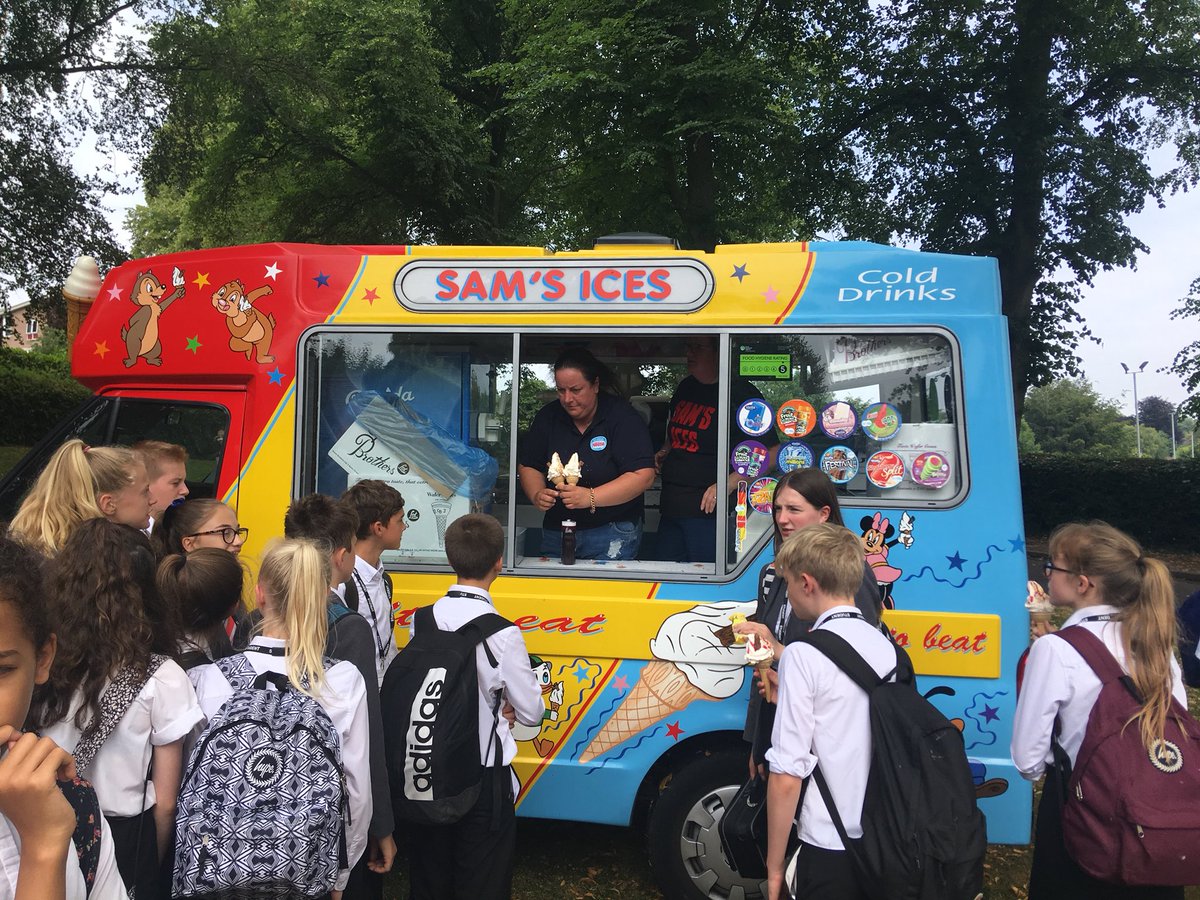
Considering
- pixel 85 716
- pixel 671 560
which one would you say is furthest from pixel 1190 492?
pixel 85 716

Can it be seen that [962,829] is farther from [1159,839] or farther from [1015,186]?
[1015,186]

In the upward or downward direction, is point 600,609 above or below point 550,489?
below

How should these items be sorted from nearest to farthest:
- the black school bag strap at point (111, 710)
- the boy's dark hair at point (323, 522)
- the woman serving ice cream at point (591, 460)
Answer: the black school bag strap at point (111, 710) → the boy's dark hair at point (323, 522) → the woman serving ice cream at point (591, 460)

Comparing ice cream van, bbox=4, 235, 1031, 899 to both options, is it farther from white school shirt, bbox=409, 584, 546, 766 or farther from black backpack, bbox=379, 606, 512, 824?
black backpack, bbox=379, 606, 512, 824

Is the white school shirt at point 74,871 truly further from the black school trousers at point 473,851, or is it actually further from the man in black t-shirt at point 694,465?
the man in black t-shirt at point 694,465

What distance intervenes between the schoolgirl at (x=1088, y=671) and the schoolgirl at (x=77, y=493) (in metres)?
3.24

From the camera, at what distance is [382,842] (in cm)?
283

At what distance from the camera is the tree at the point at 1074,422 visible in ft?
257

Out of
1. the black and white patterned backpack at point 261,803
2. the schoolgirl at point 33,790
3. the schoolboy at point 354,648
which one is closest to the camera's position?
the schoolgirl at point 33,790

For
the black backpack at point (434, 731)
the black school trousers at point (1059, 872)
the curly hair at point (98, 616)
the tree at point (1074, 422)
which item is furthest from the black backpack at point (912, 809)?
the tree at point (1074, 422)

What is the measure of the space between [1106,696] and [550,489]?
8.14 feet

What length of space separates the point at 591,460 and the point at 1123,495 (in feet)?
51.8

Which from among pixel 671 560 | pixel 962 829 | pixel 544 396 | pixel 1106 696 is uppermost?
pixel 544 396

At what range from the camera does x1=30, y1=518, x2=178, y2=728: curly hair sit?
2.10 meters
